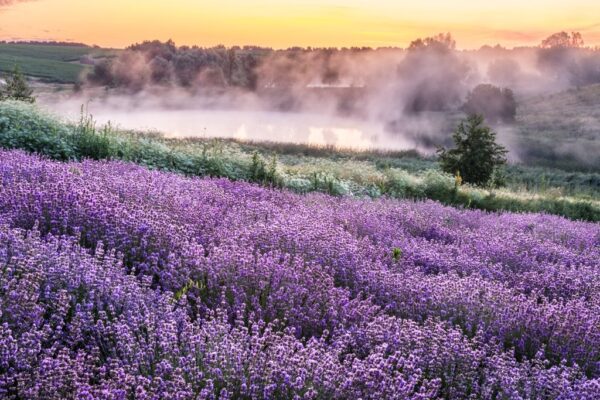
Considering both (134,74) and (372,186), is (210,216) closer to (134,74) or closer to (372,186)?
(372,186)

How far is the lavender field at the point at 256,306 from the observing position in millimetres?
2613

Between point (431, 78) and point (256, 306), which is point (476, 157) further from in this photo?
point (431, 78)

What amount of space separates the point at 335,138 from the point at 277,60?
126 feet

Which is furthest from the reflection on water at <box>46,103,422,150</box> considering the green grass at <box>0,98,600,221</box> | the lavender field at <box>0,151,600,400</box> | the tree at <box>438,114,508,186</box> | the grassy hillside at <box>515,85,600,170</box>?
the lavender field at <box>0,151,600,400</box>

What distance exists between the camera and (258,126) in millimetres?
69875

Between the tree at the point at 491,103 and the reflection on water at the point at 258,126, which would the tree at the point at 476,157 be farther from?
the tree at the point at 491,103

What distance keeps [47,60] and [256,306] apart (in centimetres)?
10663

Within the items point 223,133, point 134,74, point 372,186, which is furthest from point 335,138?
point 372,186

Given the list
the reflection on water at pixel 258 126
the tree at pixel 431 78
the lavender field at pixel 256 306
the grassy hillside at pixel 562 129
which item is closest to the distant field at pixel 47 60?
the reflection on water at pixel 258 126

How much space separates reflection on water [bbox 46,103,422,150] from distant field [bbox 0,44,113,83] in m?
15.2

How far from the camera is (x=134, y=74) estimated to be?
74.2 metres

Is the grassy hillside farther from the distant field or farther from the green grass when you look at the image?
the distant field

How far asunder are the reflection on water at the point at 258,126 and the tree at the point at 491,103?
10.5 metres

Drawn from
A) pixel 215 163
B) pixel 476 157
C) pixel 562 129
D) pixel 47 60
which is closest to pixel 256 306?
pixel 215 163
